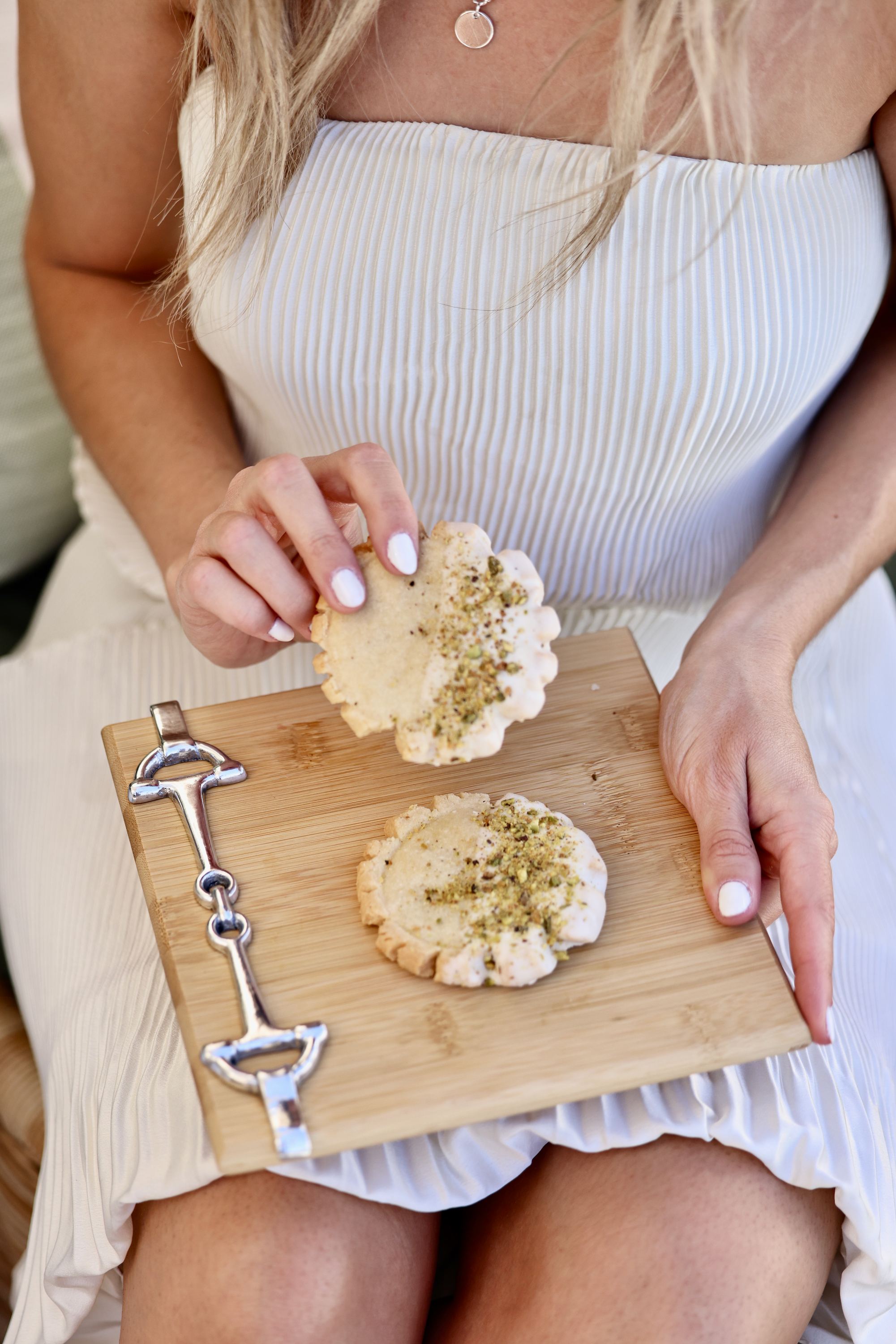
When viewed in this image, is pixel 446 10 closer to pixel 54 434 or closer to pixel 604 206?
pixel 604 206

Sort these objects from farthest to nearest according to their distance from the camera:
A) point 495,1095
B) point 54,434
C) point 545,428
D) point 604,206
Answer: point 54,434, point 545,428, point 604,206, point 495,1095

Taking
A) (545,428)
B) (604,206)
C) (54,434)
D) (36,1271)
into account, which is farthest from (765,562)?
(54,434)

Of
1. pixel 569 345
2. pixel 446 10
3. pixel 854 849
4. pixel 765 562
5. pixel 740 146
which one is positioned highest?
pixel 446 10

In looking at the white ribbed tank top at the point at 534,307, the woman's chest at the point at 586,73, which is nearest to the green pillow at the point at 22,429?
the white ribbed tank top at the point at 534,307

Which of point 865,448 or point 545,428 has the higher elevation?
point 545,428

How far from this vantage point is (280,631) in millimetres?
928

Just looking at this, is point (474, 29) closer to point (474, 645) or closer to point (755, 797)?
point (474, 645)

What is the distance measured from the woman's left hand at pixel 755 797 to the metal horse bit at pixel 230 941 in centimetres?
35

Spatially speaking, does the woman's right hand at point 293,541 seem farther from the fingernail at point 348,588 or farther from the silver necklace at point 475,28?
the silver necklace at point 475,28

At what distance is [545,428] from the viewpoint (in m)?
1.16

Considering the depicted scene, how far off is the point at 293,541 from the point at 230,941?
31cm

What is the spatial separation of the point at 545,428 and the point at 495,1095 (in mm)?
663

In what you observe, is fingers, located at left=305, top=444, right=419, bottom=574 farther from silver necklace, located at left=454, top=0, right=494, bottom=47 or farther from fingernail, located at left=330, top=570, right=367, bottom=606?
silver necklace, located at left=454, top=0, right=494, bottom=47

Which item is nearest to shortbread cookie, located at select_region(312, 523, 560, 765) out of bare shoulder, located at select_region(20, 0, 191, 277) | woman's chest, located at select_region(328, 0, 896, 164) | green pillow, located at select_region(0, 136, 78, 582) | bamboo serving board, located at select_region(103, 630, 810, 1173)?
bamboo serving board, located at select_region(103, 630, 810, 1173)
